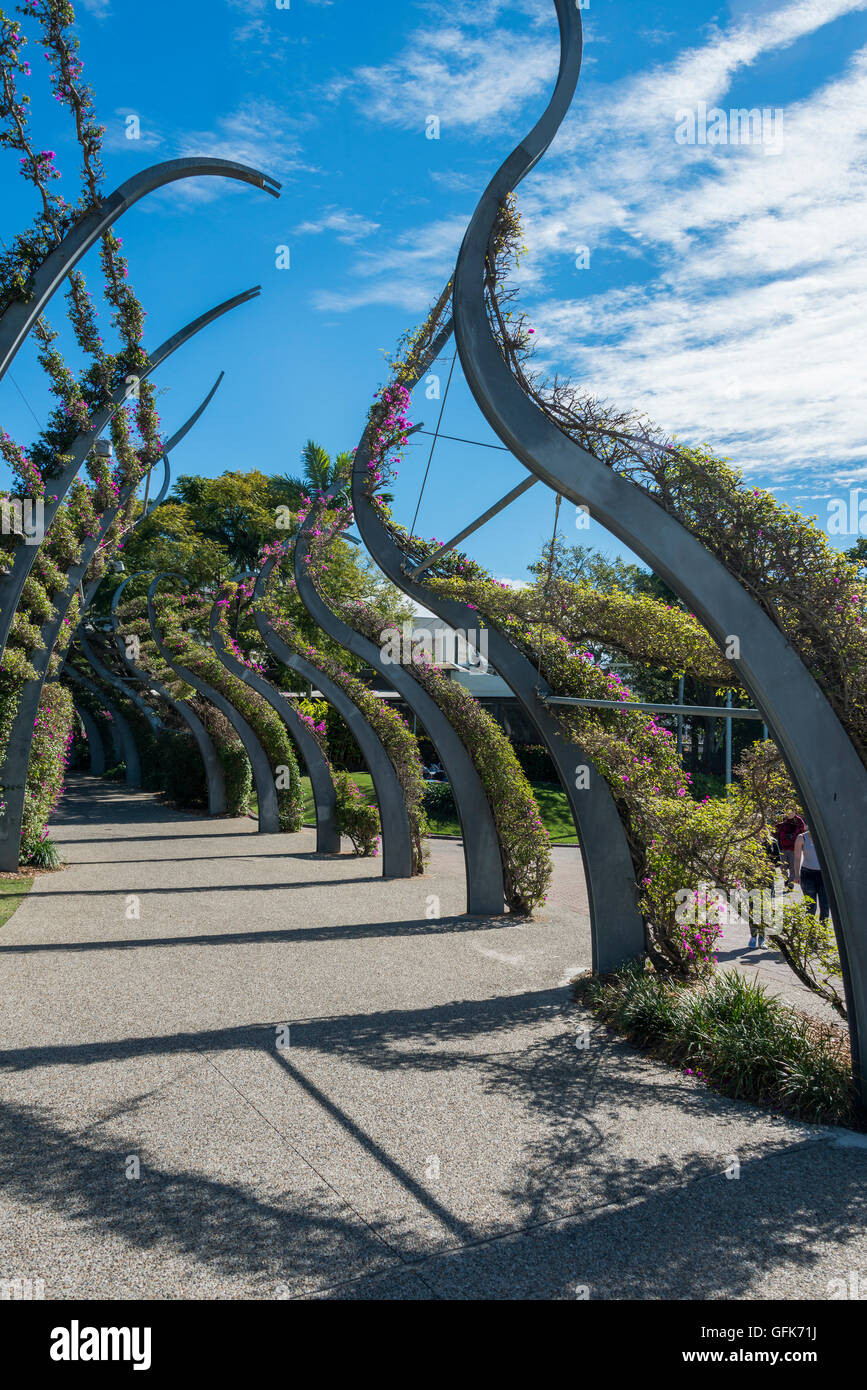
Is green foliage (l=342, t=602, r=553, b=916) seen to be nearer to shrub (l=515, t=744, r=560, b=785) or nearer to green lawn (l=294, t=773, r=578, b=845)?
green lawn (l=294, t=773, r=578, b=845)

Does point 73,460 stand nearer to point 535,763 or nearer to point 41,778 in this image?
point 41,778

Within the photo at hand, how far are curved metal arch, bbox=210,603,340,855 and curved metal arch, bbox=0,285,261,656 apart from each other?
249 inches

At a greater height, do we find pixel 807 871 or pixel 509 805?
pixel 509 805

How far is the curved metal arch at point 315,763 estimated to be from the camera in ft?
54.2

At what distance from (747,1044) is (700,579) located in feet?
9.24

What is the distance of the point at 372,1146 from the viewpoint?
4488 millimetres

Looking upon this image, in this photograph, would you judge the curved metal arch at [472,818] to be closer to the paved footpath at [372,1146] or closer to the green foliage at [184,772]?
the paved footpath at [372,1146]

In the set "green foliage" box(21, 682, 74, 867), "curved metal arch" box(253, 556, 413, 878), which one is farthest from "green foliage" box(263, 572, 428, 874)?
"green foliage" box(21, 682, 74, 867)

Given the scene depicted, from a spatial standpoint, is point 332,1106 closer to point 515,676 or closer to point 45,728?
point 515,676

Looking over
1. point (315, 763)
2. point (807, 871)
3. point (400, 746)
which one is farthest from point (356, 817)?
point (807, 871)

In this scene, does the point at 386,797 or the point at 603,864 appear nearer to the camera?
the point at 603,864

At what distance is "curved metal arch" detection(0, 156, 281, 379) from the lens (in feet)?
25.8

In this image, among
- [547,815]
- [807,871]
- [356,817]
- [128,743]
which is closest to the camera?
[807,871]
